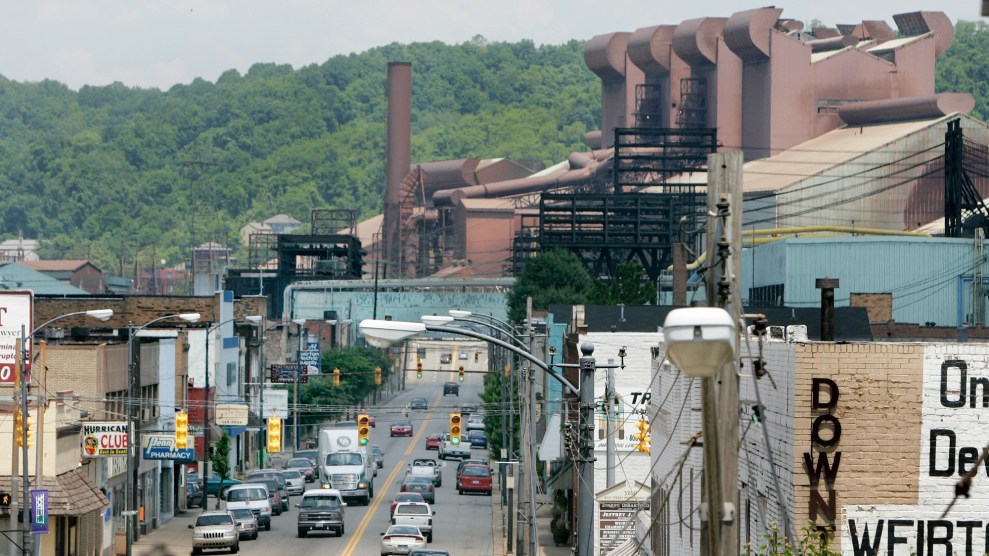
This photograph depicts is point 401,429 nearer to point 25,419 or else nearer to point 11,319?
point 11,319

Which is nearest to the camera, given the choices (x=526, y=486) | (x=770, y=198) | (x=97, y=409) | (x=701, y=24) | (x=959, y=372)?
(x=959, y=372)

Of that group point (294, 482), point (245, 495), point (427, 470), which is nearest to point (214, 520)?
point (245, 495)

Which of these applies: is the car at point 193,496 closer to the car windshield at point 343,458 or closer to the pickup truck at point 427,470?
the car windshield at point 343,458

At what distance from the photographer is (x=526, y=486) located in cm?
4372

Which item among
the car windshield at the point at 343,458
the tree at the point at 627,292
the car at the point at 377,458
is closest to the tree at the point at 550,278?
the tree at the point at 627,292

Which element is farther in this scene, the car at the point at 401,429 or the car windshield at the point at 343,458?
the car at the point at 401,429

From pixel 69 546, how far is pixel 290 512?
23.4 m

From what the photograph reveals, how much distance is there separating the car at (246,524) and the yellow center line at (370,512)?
11.4ft

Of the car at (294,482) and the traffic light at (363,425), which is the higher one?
the traffic light at (363,425)

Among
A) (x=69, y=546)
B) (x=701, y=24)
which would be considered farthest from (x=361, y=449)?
(x=701, y=24)

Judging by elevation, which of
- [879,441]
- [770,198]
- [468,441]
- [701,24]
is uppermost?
[701,24]

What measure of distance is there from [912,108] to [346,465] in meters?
95.4

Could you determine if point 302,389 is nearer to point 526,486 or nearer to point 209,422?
point 209,422

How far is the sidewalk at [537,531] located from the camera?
60281mm
